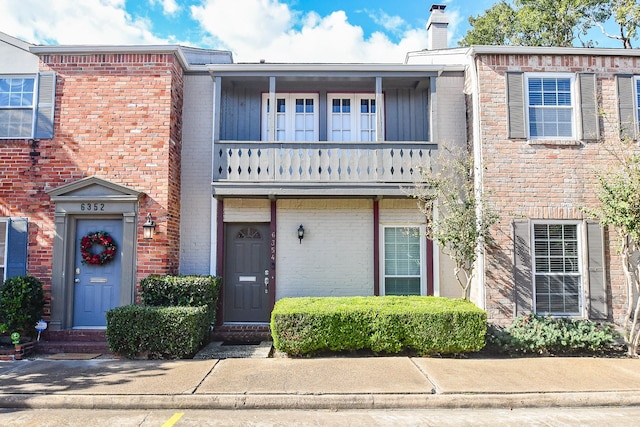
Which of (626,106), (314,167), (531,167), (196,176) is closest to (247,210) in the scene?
(196,176)

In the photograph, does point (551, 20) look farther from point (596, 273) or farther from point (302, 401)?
point (302, 401)

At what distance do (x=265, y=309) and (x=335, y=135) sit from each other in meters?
4.02

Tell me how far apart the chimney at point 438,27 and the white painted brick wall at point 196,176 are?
18.9ft

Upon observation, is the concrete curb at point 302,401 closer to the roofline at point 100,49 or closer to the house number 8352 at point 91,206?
the house number 8352 at point 91,206

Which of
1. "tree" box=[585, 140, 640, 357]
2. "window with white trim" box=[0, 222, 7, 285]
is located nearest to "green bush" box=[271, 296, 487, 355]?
"tree" box=[585, 140, 640, 357]

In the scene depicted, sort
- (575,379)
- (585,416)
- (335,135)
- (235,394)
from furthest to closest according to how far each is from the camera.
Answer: (335,135)
(575,379)
(235,394)
(585,416)

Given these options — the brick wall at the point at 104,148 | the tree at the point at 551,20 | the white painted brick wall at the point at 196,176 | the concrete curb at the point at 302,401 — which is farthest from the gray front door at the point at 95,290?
the tree at the point at 551,20

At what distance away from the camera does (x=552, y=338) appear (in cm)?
737

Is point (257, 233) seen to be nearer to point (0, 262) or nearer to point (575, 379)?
point (0, 262)

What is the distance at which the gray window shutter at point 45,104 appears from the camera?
8.45 metres

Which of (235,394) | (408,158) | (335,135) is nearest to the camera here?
(235,394)

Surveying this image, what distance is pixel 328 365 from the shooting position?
6586 millimetres

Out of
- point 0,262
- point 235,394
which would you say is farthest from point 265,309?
point 0,262

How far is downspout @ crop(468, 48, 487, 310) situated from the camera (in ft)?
27.0
